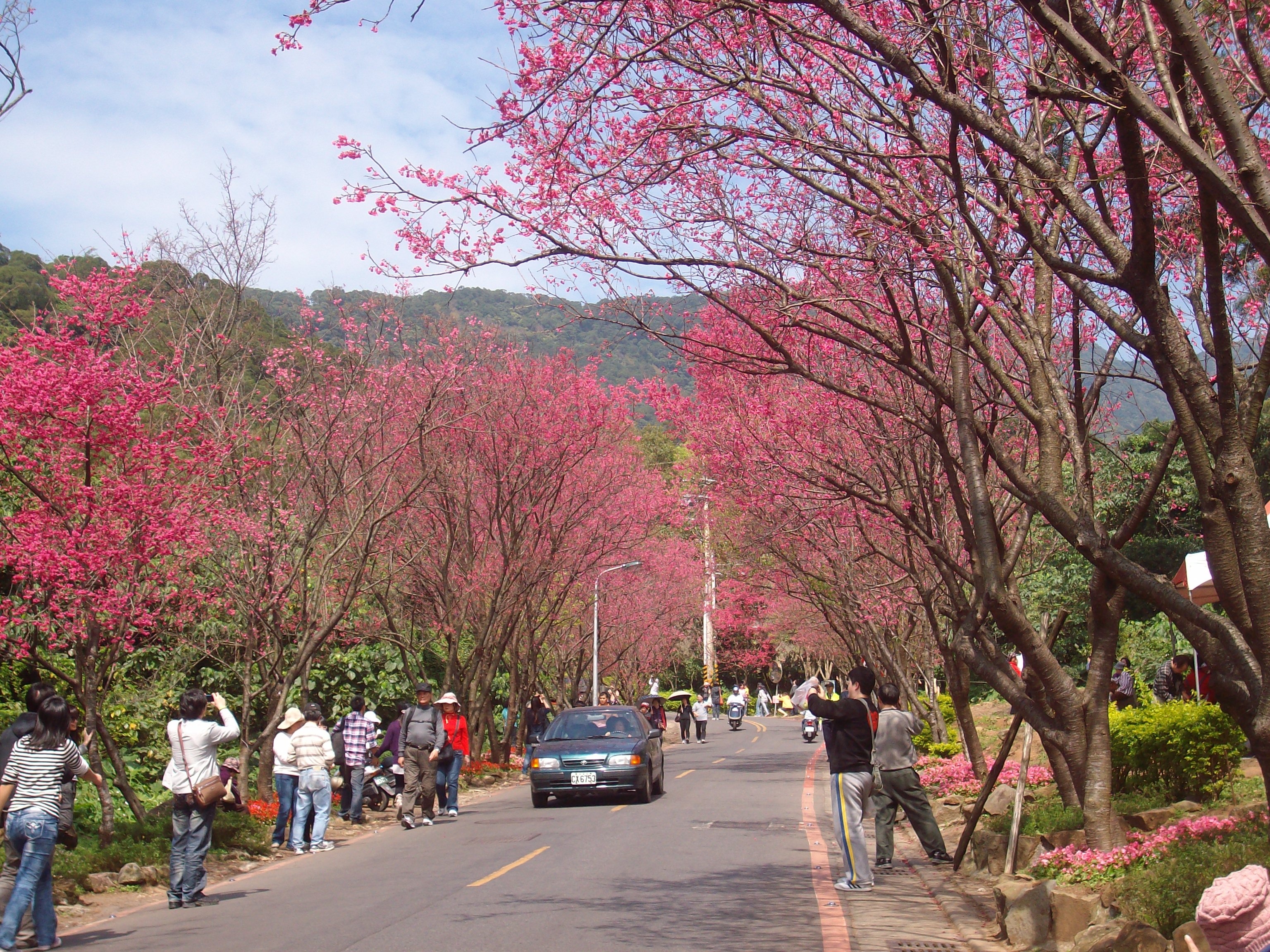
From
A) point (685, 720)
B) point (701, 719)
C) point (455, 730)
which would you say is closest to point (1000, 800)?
point (455, 730)

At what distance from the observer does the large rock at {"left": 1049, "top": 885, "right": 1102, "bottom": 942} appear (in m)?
7.13

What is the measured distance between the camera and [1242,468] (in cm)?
560

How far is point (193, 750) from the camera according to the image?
990 centimetres

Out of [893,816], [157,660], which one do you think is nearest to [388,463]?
[157,660]

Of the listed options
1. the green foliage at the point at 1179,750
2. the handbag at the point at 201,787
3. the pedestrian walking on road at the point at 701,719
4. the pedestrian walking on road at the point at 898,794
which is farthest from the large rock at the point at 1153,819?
the pedestrian walking on road at the point at 701,719

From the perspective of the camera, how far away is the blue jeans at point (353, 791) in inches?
640

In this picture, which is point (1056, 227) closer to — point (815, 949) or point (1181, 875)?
point (1181, 875)

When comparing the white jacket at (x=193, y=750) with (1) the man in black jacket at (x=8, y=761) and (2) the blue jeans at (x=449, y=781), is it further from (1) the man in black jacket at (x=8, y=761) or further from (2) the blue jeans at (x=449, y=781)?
(2) the blue jeans at (x=449, y=781)

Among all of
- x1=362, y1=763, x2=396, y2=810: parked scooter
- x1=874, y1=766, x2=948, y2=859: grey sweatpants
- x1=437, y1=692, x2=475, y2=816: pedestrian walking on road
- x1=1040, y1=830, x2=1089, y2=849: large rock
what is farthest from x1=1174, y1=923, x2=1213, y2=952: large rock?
x1=362, y1=763, x2=396, y2=810: parked scooter

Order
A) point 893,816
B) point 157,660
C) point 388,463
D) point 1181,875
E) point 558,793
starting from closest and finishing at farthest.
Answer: point 1181,875 → point 893,816 → point 558,793 → point 388,463 → point 157,660

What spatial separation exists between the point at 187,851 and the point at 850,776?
228 inches

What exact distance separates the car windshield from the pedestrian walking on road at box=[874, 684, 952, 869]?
720 centimetres

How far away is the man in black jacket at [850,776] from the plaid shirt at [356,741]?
314 inches

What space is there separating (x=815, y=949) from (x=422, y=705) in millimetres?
9933
